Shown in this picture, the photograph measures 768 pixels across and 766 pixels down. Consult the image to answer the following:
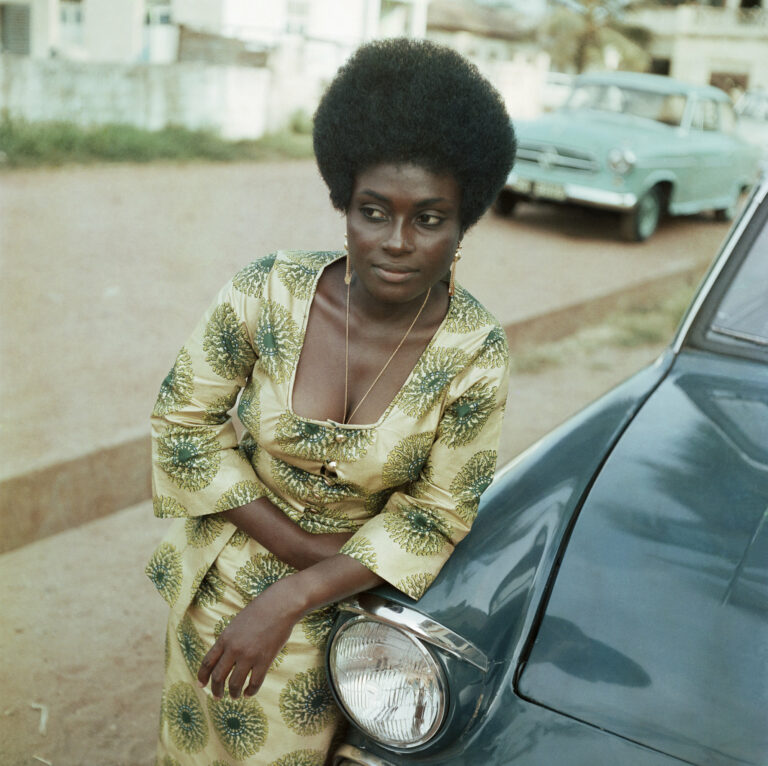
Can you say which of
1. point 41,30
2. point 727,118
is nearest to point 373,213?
point 727,118

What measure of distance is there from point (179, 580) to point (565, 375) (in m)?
4.45

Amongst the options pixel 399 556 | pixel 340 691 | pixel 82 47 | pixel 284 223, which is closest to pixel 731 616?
pixel 399 556

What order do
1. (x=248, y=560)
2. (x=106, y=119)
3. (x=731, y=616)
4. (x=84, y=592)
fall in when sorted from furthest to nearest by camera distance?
(x=106, y=119) → (x=84, y=592) → (x=248, y=560) → (x=731, y=616)

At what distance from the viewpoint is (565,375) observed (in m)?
5.91

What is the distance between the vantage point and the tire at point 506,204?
10.1 meters

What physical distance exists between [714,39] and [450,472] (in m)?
31.4

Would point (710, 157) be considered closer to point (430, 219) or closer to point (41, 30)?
point (41, 30)

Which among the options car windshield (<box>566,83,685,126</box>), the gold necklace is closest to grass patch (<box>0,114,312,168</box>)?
car windshield (<box>566,83,685,126</box>)

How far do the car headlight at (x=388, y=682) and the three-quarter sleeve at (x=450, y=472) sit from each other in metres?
0.14

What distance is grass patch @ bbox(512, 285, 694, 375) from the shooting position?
6.11 meters

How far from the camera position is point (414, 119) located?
154cm

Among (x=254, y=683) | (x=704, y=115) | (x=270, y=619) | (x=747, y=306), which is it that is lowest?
(x=254, y=683)

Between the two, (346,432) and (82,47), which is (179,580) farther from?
(82,47)

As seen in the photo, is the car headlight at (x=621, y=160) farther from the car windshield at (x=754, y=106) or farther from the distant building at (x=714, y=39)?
the distant building at (x=714, y=39)
